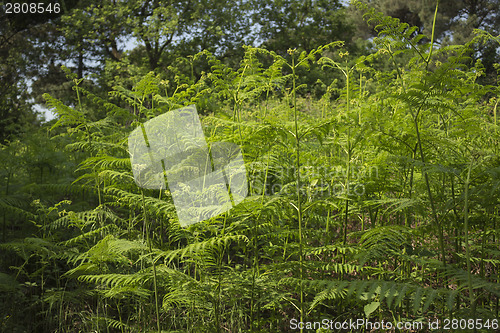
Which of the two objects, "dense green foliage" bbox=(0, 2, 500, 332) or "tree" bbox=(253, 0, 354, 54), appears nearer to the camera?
"dense green foliage" bbox=(0, 2, 500, 332)

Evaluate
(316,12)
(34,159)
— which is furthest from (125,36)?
(34,159)

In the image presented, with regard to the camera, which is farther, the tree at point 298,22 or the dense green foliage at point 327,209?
the tree at point 298,22

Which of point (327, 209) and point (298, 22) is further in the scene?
point (298, 22)

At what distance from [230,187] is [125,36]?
1288 cm

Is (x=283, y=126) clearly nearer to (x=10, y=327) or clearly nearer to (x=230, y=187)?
(x=230, y=187)

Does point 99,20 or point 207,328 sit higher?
point 99,20

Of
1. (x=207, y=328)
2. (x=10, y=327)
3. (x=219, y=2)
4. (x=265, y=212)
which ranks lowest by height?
(x=10, y=327)

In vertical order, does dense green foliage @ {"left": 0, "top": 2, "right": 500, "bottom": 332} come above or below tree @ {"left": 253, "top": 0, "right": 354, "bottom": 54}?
below

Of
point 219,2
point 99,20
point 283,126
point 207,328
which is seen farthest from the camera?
point 219,2

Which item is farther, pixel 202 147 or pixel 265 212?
pixel 202 147

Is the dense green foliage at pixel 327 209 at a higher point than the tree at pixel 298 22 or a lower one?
lower

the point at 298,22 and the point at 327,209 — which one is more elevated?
the point at 298,22

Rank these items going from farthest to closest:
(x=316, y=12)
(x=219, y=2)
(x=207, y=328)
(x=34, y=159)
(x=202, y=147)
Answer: (x=316, y=12), (x=219, y=2), (x=34, y=159), (x=202, y=147), (x=207, y=328)

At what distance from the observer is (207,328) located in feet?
7.52
